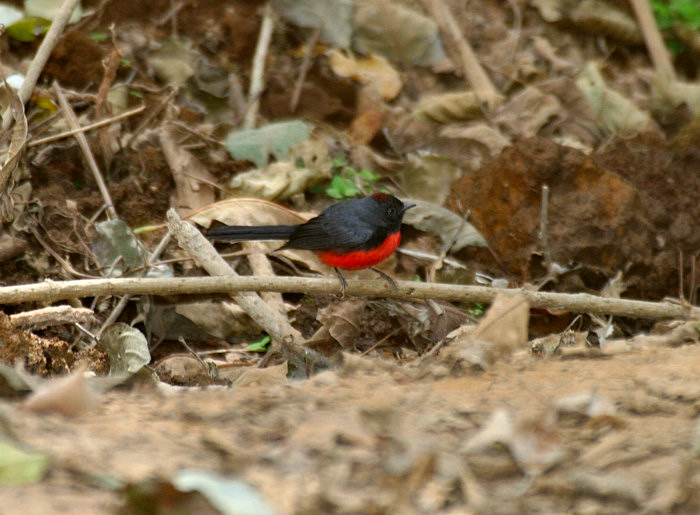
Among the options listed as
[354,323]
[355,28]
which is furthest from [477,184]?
[355,28]

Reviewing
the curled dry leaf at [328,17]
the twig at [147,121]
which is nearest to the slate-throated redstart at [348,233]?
the twig at [147,121]

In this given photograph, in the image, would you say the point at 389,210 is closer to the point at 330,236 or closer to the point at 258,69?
the point at 330,236

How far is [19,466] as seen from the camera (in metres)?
2.03

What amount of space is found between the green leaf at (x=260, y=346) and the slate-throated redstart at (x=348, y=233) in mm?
558

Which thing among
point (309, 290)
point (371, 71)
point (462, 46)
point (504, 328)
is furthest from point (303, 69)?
point (504, 328)

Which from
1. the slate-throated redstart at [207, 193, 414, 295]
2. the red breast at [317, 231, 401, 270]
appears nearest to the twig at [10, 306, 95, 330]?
the slate-throated redstart at [207, 193, 414, 295]

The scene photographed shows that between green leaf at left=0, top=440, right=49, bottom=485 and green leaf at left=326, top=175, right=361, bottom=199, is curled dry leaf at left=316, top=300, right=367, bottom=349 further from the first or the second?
green leaf at left=0, top=440, right=49, bottom=485

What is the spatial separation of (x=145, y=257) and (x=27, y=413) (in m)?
2.10

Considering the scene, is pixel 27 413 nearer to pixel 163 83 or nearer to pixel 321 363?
pixel 321 363

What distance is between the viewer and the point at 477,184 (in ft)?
17.7

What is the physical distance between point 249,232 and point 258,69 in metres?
2.84

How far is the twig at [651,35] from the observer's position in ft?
24.4

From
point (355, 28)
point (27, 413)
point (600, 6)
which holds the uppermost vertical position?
point (600, 6)

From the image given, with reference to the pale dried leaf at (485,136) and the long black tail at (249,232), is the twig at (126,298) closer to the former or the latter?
the long black tail at (249,232)
